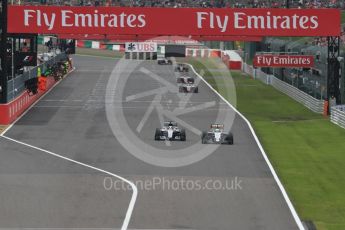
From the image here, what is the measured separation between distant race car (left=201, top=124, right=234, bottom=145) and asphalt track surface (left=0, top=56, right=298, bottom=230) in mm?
419

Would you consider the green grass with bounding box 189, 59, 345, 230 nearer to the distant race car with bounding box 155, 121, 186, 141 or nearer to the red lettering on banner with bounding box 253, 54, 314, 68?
the red lettering on banner with bounding box 253, 54, 314, 68

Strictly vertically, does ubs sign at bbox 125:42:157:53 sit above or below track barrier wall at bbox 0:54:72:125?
above

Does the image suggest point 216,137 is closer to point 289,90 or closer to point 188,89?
point 188,89

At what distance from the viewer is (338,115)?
42.9 m

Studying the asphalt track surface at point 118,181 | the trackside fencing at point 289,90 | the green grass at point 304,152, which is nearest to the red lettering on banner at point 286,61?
the trackside fencing at point 289,90

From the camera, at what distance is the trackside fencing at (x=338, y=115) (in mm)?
41862

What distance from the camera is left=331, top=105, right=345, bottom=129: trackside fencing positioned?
4186 cm

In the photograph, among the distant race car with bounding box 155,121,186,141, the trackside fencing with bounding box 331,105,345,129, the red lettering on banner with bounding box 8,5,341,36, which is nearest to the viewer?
the distant race car with bounding box 155,121,186,141

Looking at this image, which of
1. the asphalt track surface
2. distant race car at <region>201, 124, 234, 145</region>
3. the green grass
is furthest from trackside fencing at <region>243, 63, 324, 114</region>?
distant race car at <region>201, 124, 234, 145</region>

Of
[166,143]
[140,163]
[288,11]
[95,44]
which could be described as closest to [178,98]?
[288,11]

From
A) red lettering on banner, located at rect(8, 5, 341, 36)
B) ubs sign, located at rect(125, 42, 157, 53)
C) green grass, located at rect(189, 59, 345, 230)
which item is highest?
red lettering on banner, located at rect(8, 5, 341, 36)

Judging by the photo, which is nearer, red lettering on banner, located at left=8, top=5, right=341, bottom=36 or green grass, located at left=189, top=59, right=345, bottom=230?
green grass, located at left=189, top=59, right=345, bottom=230

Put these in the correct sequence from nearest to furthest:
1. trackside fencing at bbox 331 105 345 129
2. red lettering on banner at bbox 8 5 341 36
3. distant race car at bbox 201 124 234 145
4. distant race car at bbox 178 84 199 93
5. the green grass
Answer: the green grass < distant race car at bbox 201 124 234 145 < trackside fencing at bbox 331 105 345 129 < red lettering on banner at bbox 8 5 341 36 < distant race car at bbox 178 84 199 93

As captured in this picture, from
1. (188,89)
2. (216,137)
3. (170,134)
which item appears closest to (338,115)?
(216,137)
